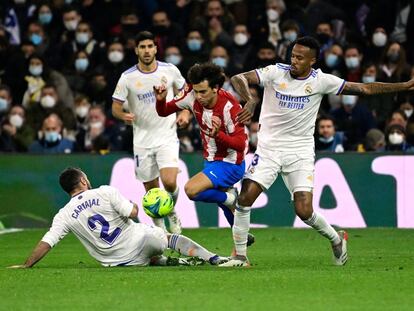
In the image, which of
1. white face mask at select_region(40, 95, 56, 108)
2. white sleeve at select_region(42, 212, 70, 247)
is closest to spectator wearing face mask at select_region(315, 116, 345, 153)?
white face mask at select_region(40, 95, 56, 108)

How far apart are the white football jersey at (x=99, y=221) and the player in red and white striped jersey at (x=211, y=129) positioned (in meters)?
1.02

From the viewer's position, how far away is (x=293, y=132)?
521 inches

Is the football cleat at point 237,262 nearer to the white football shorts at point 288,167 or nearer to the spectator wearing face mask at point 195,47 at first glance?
the white football shorts at point 288,167

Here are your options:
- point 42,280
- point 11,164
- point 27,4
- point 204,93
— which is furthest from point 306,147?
point 27,4

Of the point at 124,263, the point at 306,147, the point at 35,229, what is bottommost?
the point at 35,229

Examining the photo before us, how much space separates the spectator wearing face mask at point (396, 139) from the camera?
19.6 meters

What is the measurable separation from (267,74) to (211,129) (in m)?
0.77

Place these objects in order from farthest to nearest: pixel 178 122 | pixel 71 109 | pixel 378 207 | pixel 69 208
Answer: pixel 71 109 → pixel 378 207 → pixel 178 122 → pixel 69 208

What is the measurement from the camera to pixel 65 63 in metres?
23.5

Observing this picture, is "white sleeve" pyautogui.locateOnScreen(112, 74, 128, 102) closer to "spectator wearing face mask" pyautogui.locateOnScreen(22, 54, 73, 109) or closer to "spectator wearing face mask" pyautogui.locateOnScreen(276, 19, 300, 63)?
"spectator wearing face mask" pyautogui.locateOnScreen(276, 19, 300, 63)

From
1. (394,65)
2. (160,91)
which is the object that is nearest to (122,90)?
(160,91)

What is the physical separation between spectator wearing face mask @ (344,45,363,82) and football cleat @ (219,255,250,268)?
28.2ft

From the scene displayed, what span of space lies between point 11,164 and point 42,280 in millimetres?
7737

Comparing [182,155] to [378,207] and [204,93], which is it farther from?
[204,93]
